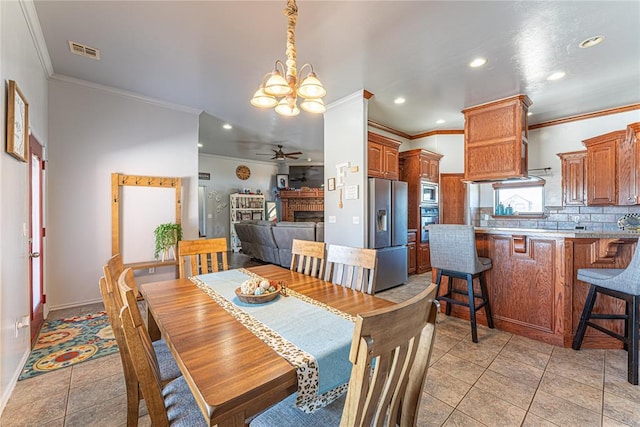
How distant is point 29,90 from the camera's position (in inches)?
96.7

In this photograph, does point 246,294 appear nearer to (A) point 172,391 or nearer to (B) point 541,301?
(A) point 172,391

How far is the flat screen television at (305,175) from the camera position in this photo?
30.6 ft

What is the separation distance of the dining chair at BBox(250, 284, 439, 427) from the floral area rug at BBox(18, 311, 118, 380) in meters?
2.28

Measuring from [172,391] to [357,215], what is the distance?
3033 mm

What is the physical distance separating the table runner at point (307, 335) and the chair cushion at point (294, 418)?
11 cm

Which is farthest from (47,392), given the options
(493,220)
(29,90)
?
(493,220)

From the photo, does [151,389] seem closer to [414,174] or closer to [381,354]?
[381,354]

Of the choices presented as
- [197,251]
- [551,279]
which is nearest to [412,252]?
[551,279]

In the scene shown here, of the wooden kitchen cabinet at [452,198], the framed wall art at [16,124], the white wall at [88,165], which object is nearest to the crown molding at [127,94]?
the white wall at [88,165]

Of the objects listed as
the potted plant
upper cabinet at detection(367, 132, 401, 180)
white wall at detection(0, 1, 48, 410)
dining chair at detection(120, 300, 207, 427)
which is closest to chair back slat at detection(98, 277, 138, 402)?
dining chair at detection(120, 300, 207, 427)

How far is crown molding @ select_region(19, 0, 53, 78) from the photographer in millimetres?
2148

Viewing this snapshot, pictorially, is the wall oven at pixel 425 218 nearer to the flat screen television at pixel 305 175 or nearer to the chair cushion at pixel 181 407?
the flat screen television at pixel 305 175

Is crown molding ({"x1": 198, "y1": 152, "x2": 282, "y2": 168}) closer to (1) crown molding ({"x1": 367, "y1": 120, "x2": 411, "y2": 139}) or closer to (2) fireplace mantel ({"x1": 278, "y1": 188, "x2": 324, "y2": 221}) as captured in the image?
(2) fireplace mantel ({"x1": 278, "y1": 188, "x2": 324, "y2": 221})

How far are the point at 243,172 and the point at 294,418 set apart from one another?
8.41 metres
